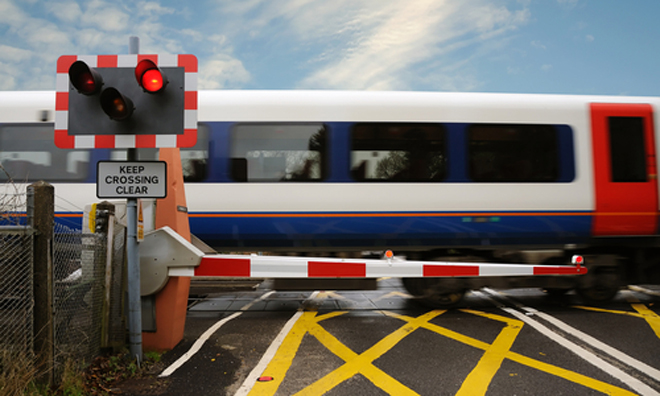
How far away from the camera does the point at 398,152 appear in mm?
6070

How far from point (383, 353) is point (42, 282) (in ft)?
10.5

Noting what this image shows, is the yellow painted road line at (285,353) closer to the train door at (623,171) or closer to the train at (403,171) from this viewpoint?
the train at (403,171)

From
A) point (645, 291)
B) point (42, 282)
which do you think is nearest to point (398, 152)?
point (42, 282)

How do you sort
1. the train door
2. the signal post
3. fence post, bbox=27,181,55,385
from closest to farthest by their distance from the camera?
fence post, bbox=27,181,55,385
the signal post
the train door

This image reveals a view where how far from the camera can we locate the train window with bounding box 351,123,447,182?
5.99 metres

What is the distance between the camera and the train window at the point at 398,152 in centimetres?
599

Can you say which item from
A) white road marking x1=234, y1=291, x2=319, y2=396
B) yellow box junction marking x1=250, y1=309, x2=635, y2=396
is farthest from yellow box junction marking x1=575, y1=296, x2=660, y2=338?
white road marking x1=234, y1=291, x2=319, y2=396

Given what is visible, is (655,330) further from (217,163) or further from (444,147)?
(217,163)

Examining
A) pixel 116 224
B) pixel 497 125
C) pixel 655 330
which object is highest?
pixel 497 125

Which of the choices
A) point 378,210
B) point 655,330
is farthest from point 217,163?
point 655,330

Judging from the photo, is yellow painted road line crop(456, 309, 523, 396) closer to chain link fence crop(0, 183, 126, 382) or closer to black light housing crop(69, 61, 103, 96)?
chain link fence crop(0, 183, 126, 382)

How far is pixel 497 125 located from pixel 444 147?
915 mm

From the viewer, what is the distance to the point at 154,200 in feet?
14.0

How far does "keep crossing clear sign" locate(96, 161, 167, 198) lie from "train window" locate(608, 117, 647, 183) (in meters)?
6.36
